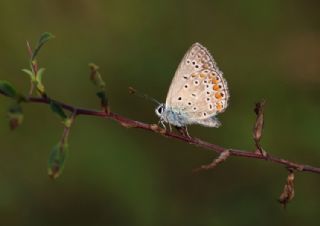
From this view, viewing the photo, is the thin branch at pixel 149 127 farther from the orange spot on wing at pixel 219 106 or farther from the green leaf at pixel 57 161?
the orange spot on wing at pixel 219 106

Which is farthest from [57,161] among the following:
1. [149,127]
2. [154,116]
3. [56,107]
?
[154,116]

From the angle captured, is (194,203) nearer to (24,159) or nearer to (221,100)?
(24,159)

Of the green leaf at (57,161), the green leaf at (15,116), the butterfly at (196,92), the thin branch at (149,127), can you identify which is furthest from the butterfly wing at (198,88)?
the green leaf at (15,116)

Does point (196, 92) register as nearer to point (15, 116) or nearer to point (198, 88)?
point (198, 88)

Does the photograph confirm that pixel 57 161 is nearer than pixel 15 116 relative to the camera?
No

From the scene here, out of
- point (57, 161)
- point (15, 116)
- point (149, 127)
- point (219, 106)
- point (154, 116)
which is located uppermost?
point (154, 116)

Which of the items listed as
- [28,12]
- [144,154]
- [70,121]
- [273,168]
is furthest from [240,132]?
[70,121]
